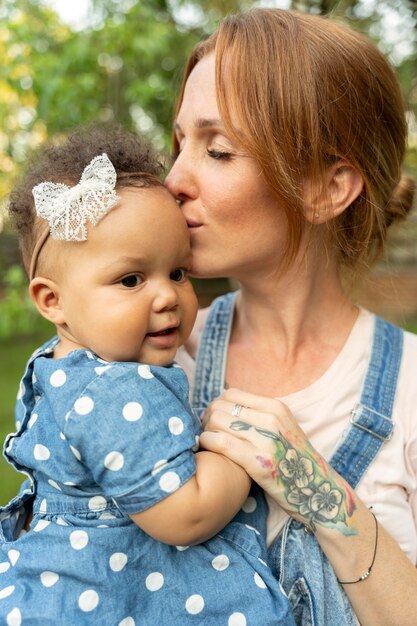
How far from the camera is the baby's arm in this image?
4.92 ft

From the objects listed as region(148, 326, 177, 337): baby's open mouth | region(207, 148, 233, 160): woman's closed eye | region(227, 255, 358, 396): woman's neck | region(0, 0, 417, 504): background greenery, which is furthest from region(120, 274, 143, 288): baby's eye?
region(0, 0, 417, 504): background greenery

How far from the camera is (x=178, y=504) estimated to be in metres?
1.50

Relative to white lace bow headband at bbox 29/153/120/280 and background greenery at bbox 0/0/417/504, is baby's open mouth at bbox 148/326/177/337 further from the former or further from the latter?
background greenery at bbox 0/0/417/504

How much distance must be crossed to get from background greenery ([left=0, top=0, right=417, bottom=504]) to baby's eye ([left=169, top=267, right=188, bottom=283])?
1762 mm

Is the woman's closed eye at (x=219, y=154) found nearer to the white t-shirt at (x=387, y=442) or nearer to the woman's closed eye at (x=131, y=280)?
the woman's closed eye at (x=131, y=280)

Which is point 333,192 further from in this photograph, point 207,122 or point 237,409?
point 237,409

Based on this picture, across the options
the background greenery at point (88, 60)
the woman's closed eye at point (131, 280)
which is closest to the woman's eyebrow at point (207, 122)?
the woman's closed eye at point (131, 280)

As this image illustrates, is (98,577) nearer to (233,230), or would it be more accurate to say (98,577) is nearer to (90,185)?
(90,185)

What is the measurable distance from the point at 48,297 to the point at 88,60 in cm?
277

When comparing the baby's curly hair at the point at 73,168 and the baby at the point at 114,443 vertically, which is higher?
the baby's curly hair at the point at 73,168

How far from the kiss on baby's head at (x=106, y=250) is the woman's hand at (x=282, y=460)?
0.77 feet

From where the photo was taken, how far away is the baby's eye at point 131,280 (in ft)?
5.49

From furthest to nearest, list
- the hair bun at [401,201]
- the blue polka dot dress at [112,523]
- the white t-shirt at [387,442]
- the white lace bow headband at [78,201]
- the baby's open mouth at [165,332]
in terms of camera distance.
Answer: the hair bun at [401,201]
the white t-shirt at [387,442]
the baby's open mouth at [165,332]
the white lace bow headband at [78,201]
the blue polka dot dress at [112,523]

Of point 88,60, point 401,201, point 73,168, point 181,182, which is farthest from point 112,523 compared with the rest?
point 88,60
